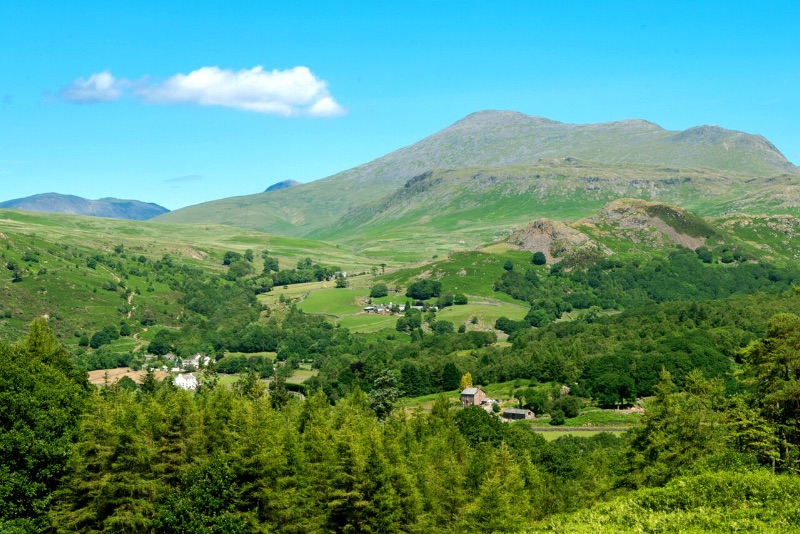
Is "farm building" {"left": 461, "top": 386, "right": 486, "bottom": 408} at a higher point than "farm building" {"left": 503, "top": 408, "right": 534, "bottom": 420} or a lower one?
higher

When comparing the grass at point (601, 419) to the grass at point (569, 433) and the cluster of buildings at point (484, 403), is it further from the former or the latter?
the cluster of buildings at point (484, 403)

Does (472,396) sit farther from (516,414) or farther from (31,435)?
(31,435)

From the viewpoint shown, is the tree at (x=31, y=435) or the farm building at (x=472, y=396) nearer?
the tree at (x=31, y=435)

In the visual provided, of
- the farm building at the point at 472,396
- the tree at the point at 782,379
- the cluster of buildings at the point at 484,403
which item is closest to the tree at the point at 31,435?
the tree at the point at 782,379

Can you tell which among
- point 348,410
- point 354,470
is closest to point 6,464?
point 354,470

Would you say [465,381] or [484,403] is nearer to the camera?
[484,403]

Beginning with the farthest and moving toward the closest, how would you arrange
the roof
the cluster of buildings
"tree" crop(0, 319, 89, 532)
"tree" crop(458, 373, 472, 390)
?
"tree" crop(458, 373, 472, 390) < the cluster of buildings < the roof < "tree" crop(0, 319, 89, 532)

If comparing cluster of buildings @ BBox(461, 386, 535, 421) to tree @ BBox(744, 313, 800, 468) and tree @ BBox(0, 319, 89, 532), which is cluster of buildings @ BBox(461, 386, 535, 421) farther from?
tree @ BBox(0, 319, 89, 532)

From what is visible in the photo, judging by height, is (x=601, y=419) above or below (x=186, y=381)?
above

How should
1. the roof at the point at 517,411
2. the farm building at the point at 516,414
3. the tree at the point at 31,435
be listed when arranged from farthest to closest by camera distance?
the roof at the point at 517,411
the farm building at the point at 516,414
the tree at the point at 31,435

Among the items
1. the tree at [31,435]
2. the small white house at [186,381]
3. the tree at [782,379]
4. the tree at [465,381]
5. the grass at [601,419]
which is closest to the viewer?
the tree at [782,379]

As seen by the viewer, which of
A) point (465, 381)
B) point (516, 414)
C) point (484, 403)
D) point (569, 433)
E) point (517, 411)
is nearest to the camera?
point (569, 433)

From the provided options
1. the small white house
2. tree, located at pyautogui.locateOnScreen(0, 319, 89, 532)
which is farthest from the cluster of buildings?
tree, located at pyautogui.locateOnScreen(0, 319, 89, 532)

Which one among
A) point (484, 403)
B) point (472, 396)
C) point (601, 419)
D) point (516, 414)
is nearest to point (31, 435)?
point (516, 414)
